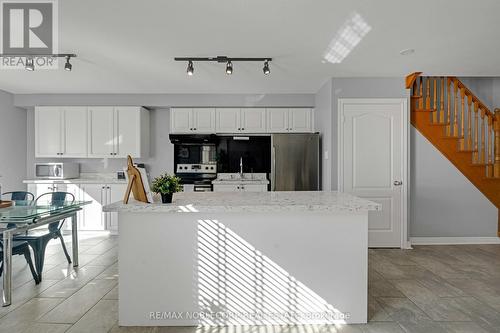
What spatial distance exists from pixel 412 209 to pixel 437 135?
115cm

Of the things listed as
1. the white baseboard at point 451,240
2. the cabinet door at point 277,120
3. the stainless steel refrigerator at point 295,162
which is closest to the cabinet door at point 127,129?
the cabinet door at point 277,120

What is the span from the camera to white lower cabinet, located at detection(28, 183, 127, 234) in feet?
16.1

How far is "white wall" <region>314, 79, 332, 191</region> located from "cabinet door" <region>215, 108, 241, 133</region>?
55.4 inches

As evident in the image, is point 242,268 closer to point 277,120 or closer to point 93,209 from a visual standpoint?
point 277,120

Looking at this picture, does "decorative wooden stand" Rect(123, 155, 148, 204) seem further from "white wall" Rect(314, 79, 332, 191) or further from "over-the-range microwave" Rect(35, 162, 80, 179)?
"over-the-range microwave" Rect(35, 162, 80, 179)

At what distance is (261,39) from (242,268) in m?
2.16

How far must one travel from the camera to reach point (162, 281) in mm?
2170

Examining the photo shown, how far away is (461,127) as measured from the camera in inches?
176

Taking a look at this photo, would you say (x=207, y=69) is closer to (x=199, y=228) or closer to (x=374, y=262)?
(x=199, y=228)

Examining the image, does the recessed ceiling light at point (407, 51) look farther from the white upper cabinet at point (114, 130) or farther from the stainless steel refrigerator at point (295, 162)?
the white upper cabinet at point (114, 130)

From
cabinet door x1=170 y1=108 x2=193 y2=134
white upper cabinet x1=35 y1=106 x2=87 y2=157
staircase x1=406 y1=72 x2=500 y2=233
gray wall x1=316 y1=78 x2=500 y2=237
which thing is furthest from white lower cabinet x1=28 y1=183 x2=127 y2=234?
staircase x1=406 y1=72 x2=500 y2=233

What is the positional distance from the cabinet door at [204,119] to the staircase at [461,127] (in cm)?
318

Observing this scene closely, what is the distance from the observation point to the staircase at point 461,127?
431cm

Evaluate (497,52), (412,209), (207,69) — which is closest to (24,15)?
(207,69)
